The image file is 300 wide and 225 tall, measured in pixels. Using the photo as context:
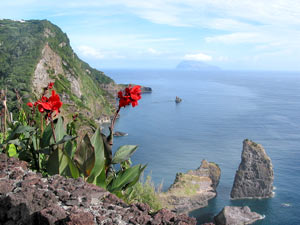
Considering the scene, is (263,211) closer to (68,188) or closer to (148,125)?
(148,125)

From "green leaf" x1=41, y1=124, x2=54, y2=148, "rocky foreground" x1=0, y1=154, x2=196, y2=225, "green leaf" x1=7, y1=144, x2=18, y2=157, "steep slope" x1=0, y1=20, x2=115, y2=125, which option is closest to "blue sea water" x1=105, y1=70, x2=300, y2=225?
"steep slope" x1=0, y1=20, x2=115, y2=125

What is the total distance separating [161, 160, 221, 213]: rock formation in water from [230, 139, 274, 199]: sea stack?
3.32 metres

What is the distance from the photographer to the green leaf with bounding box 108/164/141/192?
3.99m

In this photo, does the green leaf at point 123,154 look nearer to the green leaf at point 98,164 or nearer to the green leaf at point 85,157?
the green leaf at point 98,164

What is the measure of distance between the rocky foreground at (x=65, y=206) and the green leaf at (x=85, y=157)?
19.2 inches

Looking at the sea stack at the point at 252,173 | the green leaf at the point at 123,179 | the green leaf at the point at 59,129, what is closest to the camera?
the green leaf at the point at 123,179

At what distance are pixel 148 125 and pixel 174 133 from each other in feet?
30.0

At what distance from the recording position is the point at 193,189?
46906mm

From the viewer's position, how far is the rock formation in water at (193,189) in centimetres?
4209

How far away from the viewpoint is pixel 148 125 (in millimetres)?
81250

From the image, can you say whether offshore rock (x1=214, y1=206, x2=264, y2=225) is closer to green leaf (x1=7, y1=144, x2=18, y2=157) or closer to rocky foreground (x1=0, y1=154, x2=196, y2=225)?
green leaf (x1=7, y1=144, x2=18, y2=157)

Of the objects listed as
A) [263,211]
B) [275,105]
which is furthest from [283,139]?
[275,105]

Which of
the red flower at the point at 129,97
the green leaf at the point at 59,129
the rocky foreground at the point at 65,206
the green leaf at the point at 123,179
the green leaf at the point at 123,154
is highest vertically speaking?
the red flower at the point at 129,97

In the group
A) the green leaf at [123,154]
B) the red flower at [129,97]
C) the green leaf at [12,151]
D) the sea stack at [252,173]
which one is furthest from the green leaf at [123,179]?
the sea stack at [252,173]
